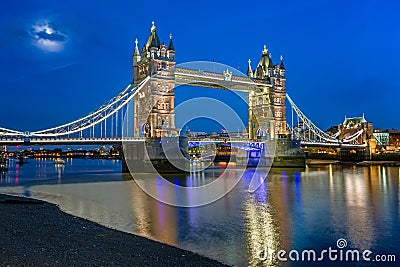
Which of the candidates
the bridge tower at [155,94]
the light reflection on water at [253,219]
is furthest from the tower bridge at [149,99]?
the light reflection on water at [253,219]

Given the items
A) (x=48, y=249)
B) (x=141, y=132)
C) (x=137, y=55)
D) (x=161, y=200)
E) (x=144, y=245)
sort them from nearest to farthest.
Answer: (x=48, y=249) → (x=144, y=245) → (x=161, y=200) → (x=141, y=132) → (x=137, y=55)

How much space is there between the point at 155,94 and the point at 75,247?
1041 inches

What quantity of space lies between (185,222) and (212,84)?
26.6 metres

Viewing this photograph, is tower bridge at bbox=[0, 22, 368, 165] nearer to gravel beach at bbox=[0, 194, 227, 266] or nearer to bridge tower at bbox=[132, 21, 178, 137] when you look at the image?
bridge tower at bbox=[132, 21, 178, 137]

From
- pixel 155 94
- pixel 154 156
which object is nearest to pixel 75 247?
pixel 154 156

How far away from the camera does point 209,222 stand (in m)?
11.2

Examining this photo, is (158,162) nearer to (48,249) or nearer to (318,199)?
(318,199)

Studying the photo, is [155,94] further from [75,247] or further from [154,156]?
[75,247]

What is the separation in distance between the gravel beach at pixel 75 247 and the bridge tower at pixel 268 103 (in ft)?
115

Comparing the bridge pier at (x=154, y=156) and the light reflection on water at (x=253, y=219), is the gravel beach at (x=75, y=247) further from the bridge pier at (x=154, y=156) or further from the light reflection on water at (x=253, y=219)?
the bridge pier at (x=154, y=156)

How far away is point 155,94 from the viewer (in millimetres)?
32719

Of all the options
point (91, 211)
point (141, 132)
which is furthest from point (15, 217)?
point (141, 132)

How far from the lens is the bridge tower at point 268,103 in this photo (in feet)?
143

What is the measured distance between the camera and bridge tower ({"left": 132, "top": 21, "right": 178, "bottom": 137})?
105 ft
